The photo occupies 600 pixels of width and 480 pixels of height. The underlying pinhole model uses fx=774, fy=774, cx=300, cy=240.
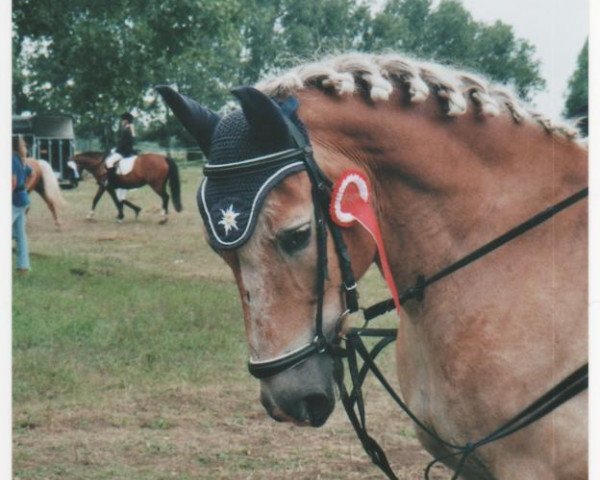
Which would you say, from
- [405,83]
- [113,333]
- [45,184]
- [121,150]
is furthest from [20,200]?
[121,150]

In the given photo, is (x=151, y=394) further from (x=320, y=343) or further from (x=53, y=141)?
(x=53, y=141)

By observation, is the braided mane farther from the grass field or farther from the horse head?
the grass field

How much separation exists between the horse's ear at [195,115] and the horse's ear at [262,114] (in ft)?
0.97

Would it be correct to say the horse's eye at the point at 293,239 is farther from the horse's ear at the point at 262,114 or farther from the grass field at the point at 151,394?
the grass field at the point at 151,394

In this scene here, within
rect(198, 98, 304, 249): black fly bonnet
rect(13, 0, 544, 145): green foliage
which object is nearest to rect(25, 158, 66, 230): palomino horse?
rect(13, 0, 544, 145): green foliage

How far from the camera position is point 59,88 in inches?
247

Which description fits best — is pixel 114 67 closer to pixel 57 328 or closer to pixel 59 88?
pixel 59 88

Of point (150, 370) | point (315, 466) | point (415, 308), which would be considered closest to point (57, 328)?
point (150, 370)

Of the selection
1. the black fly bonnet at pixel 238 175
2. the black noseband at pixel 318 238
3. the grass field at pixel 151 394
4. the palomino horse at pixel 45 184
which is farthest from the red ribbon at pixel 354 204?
the palomino horse at pixel 45 184

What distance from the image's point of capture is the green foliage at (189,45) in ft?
13.3

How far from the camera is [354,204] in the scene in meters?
2.49

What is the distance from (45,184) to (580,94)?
41.5 ft

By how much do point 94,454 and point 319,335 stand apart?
3486 millimetres

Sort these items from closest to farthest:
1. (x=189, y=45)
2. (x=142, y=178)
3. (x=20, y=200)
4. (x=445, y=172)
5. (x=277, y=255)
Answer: (x=277, y=255), (x=445, y=172), (x=189, y=45), (x=20, y=200), (x=142, y=178)
